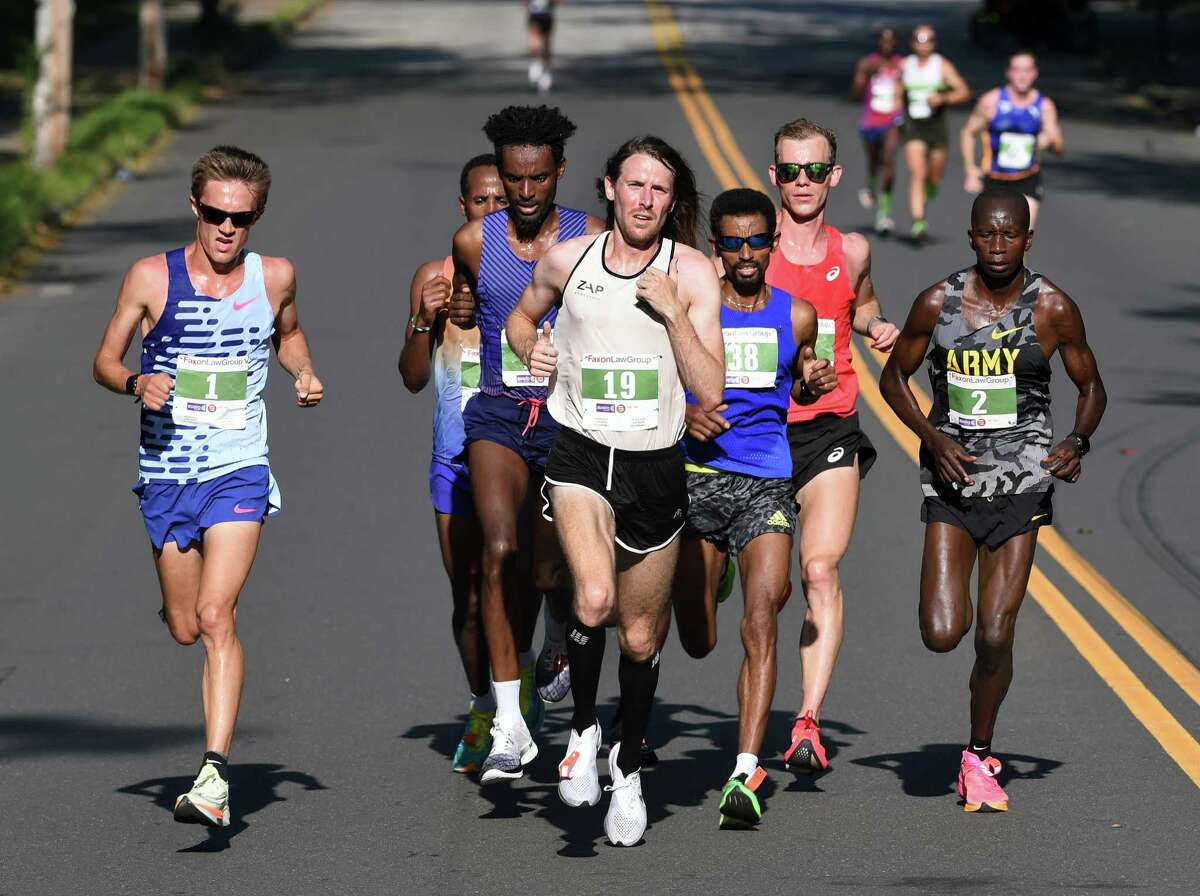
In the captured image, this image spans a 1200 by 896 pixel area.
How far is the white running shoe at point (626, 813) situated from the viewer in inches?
298

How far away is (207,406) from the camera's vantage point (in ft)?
25.6

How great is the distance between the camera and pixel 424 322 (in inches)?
334

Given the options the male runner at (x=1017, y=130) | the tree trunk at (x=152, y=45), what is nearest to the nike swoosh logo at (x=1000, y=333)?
the male runner at (x=1017, y=130)

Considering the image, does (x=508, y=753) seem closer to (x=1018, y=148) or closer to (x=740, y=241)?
(x=740, y=241)

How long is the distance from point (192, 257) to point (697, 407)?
175 centimetres

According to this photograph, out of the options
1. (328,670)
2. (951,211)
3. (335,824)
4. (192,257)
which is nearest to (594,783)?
(335,824)

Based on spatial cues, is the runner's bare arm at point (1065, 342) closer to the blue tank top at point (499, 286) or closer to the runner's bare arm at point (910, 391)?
the runner's bare arm at point (910, 391)

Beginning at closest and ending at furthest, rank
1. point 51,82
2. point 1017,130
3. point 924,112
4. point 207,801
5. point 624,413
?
point 207,801
point 624,413
point 1017,130
point 924,112
point 51,82

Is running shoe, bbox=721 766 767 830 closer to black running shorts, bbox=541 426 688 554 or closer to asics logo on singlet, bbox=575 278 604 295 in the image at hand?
black running shorts, bbox=541 426 688 554

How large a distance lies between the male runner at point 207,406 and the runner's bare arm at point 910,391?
2.02m

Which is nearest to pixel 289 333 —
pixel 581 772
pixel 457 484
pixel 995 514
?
pixel 457 484

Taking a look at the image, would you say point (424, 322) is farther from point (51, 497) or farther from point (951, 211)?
point (951, 211)

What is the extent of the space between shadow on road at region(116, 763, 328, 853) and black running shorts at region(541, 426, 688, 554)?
5.01ft

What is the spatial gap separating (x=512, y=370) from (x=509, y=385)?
0.06 m
